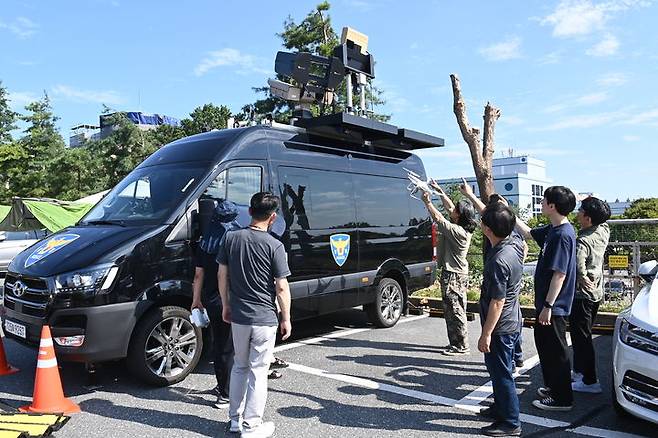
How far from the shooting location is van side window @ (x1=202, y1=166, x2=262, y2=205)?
516 centimetres

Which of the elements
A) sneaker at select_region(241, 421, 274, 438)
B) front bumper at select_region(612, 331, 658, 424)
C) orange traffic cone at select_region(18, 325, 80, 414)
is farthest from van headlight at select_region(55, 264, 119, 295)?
front bumper at select_region(612, 331, 658, 424)

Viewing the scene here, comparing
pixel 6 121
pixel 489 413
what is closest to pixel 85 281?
pixel 489 413

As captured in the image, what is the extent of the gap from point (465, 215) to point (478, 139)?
418 cm

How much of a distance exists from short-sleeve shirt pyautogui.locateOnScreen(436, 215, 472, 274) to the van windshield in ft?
9.19

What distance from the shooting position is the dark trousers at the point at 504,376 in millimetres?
3639

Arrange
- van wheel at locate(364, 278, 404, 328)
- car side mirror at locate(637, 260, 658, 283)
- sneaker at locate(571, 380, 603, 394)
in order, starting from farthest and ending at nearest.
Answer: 1. van wheel at locate(364, 278, 404, 328)
2. sneaker at locate(571, 380, 603, 394)
3. car side mirror at locate(637, 260, 658, 283)

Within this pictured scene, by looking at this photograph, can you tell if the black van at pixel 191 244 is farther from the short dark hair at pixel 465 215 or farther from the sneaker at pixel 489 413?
the sneaker at pixel 489 413

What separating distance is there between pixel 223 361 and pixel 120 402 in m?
0.98

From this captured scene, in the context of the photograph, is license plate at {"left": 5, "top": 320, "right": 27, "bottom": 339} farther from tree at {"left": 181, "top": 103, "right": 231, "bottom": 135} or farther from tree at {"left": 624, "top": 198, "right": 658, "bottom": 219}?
tree at {"left": 624, "top": 198, "right": 658, "bottom": 219}

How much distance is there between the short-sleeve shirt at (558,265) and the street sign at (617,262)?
3.87 meters

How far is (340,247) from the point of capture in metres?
6.37

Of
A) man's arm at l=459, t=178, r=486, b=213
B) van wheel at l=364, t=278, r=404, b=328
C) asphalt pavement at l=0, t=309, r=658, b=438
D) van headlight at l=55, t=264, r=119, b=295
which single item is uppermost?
man's arm at l=459, t=178, r=486, b=213

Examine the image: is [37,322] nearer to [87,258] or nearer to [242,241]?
[87,258]

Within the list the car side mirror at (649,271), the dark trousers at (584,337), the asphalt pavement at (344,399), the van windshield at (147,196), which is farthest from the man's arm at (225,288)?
the car side mirror at (649,271)
